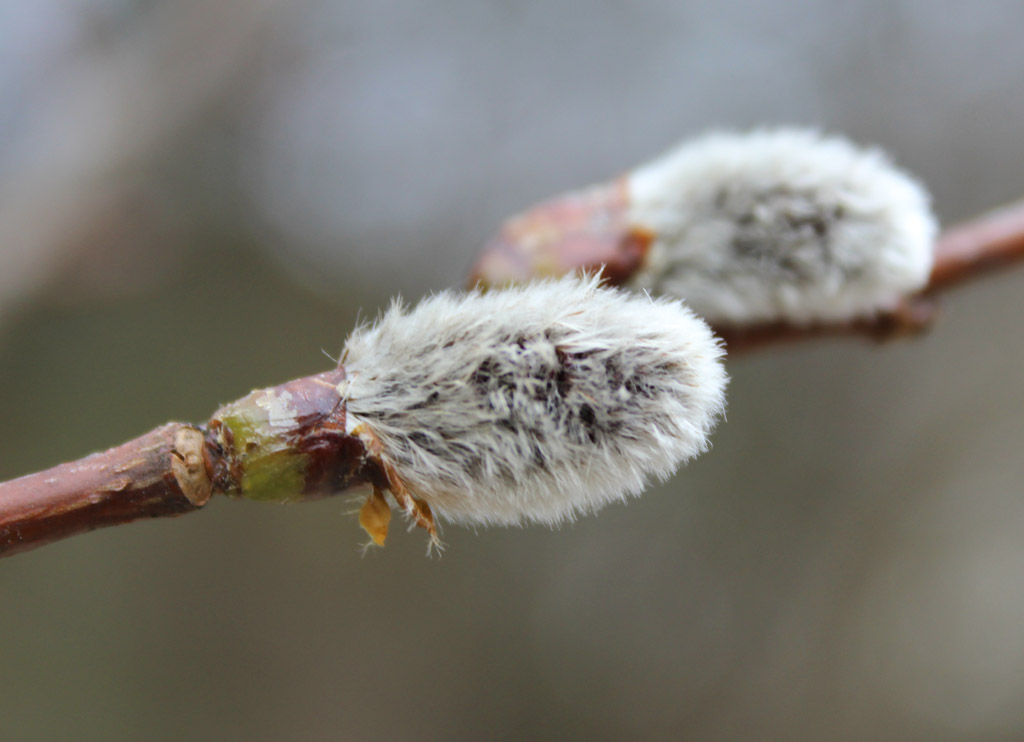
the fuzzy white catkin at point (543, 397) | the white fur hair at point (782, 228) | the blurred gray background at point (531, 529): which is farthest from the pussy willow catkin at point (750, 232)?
the blurred gray background at point (531, 529)

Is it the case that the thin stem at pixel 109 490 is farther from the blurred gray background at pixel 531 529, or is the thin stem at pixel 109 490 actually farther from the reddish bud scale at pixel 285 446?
the blurred gray background at pixel 531 529

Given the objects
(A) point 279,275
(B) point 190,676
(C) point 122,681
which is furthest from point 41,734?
(A) point 279,275

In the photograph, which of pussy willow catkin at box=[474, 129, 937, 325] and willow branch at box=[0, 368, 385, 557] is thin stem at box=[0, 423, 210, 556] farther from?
pussy willow catkin at box=[474, 129, 937, 325]

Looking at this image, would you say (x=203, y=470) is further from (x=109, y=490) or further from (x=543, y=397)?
(x=543, y=397)

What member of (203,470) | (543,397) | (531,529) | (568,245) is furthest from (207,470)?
(531,529)

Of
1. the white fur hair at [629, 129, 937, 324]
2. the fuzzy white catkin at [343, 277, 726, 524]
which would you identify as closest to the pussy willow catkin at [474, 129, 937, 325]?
the white fur hair at [629, 129, 937, 324]

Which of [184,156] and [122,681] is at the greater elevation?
[184,156]

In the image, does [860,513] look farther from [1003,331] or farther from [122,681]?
[122,681]
